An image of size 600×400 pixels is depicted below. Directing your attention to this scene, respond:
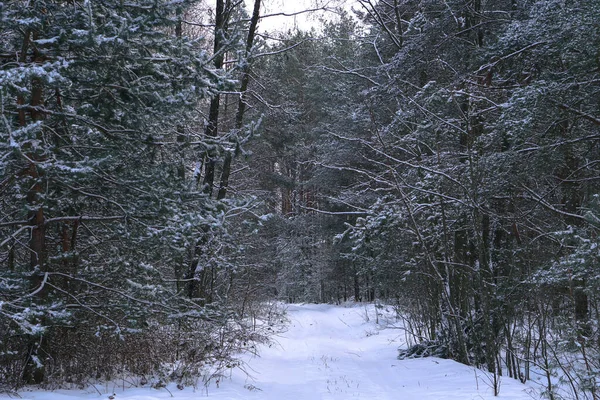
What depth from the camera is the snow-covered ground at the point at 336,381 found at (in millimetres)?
5809

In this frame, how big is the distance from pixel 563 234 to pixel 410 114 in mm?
4377

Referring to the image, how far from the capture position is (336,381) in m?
7.42

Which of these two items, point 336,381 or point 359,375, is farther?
point 359,375

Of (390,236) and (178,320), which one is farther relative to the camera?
(390,236)

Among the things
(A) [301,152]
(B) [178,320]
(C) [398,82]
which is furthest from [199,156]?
(A) [301,152]

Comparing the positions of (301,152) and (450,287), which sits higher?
(301,152)

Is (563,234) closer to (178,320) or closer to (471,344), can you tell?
(471,344)

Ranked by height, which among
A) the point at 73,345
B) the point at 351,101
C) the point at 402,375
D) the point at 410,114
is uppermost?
the point at 351,101

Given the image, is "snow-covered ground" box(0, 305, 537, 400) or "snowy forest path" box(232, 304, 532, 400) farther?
"snowy forest path" box(232, 304, 532, 400)

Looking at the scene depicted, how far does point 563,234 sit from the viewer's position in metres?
5.13

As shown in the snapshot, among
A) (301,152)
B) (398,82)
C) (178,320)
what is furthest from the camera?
(301,152)

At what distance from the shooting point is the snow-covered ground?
581 centimetres

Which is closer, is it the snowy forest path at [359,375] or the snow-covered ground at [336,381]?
the snow-covered ground at [336,381]

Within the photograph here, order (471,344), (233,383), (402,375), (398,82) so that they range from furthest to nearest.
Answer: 1. (398,82)
2. (471,344)
3. (402,375)
4. (233,383)
